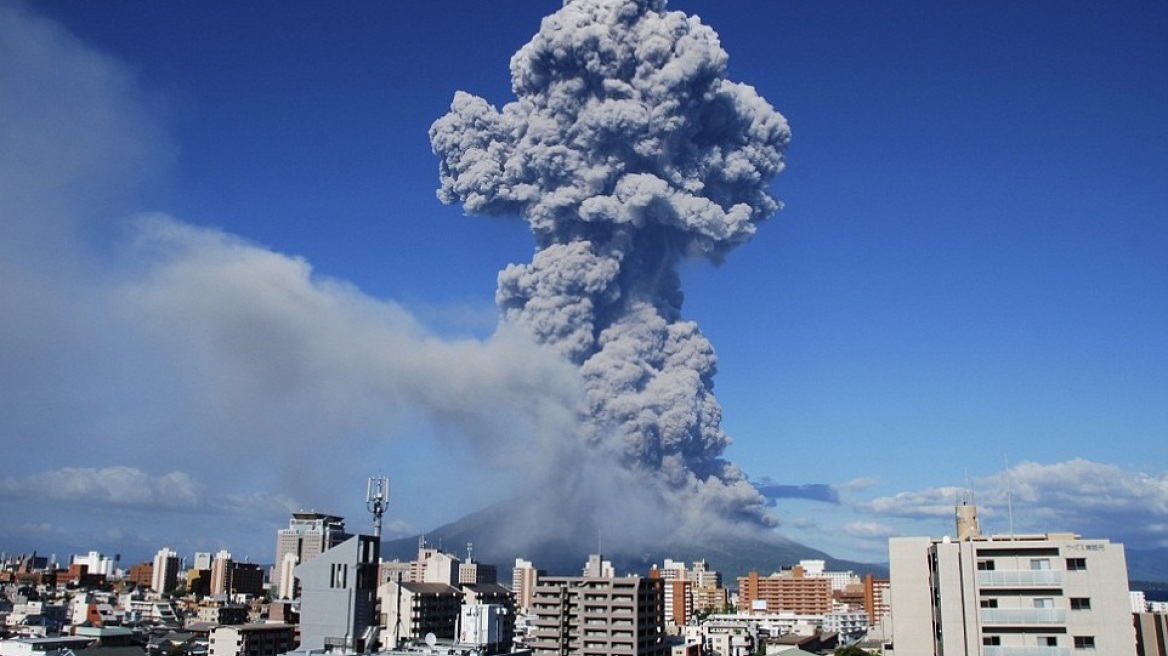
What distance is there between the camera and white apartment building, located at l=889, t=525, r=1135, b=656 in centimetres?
2186

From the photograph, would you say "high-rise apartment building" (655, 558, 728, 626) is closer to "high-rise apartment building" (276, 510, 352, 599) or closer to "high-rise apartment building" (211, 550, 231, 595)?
"high-rise apartment building" (276, 510, 352, 599)

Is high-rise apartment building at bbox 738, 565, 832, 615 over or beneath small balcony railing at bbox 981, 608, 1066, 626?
beneath

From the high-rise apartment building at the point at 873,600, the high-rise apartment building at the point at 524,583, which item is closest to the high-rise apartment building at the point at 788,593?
the high-rise apartment building at the point at 873,600

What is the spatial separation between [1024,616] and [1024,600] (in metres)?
0.38

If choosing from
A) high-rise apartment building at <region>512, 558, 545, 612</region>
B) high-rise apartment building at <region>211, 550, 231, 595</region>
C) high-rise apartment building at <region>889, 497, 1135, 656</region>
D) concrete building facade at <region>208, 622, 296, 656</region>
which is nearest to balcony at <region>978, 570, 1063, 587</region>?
high-rise apartment building at <region>889, 497, 1135, 656</region>

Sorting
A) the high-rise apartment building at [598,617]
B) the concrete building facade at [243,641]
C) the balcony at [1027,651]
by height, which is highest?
the balcony at [1027,651]

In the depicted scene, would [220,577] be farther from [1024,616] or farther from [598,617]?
[1024,616]

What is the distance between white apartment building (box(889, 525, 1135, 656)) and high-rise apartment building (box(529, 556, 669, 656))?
83.4 ft

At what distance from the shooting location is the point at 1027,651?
72.6 ft

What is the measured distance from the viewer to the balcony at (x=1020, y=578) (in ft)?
73.3

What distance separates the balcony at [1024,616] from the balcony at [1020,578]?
0.56 meters

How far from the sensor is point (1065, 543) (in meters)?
22.3

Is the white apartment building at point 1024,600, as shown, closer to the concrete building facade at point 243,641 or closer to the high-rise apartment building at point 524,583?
the concrete building facade at point 243,641

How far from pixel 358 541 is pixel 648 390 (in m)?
69.2
